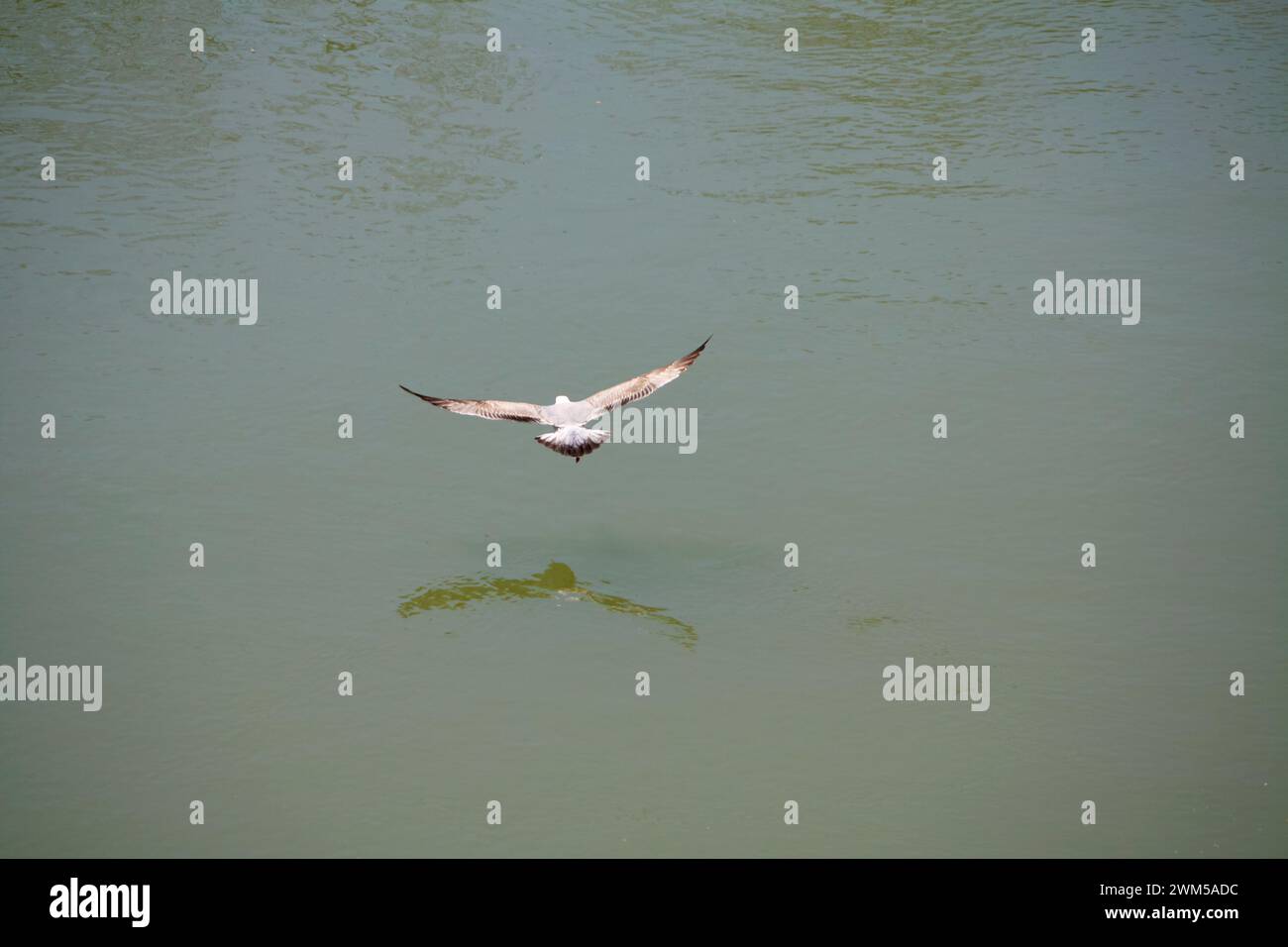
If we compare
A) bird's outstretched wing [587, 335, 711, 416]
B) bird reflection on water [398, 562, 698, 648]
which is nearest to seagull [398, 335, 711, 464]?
bird's outstretched wing [587, 335, 711, 416]

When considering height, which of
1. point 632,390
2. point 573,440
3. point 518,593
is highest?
point 632,390

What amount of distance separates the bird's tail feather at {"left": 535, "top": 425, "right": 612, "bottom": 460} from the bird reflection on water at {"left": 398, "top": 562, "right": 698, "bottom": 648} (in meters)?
0.95

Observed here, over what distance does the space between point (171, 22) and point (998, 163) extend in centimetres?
697

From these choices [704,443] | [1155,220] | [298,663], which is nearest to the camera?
[298,663]

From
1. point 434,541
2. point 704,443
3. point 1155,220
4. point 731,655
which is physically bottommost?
point 731,655

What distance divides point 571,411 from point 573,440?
0.23 m

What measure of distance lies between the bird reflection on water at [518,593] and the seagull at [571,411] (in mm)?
878

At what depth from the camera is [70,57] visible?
44.6 feet

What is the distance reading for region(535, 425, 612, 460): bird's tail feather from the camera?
27.8 ft

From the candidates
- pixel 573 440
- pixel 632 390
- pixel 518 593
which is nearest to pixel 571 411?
pixel 573 440

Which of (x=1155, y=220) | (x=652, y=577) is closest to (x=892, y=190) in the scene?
(x=1155, y=220)

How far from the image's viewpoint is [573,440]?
848 cm

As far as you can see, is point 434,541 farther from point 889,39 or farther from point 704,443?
point 889,39

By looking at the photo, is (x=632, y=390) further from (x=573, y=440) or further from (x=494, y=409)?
(x=494, y=409)
